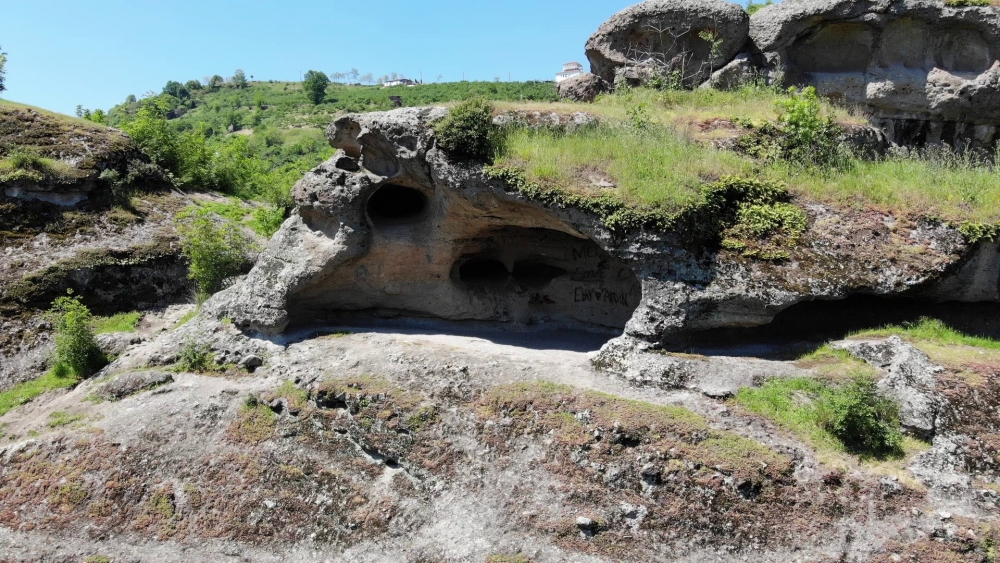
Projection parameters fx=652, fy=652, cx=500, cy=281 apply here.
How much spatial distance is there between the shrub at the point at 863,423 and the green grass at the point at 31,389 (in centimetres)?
1453

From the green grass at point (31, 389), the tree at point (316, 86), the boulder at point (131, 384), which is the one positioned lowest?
the green grass at point (31, 389)

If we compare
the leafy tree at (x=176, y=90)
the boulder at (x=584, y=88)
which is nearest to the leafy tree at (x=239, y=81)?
the leafy tree at (x=176, y=90)

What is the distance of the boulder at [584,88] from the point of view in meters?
19.0

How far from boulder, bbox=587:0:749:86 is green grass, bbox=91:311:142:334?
1465cm

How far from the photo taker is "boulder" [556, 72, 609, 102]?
62.2 ft

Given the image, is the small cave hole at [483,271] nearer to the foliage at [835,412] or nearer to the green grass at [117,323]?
the foliage at [835,412]

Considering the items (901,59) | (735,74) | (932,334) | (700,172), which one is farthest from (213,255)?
(901,59)

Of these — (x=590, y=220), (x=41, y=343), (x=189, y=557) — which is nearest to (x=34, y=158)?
(x=41, y=343)

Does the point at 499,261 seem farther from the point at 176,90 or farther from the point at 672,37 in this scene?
the point at 176,90

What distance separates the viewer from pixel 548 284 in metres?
14.6

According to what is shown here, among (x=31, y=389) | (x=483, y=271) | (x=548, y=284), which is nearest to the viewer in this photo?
(x=31, y=389)

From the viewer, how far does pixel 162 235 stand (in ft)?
60.3

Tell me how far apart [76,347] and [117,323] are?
228cm

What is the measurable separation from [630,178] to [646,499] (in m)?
5.55
